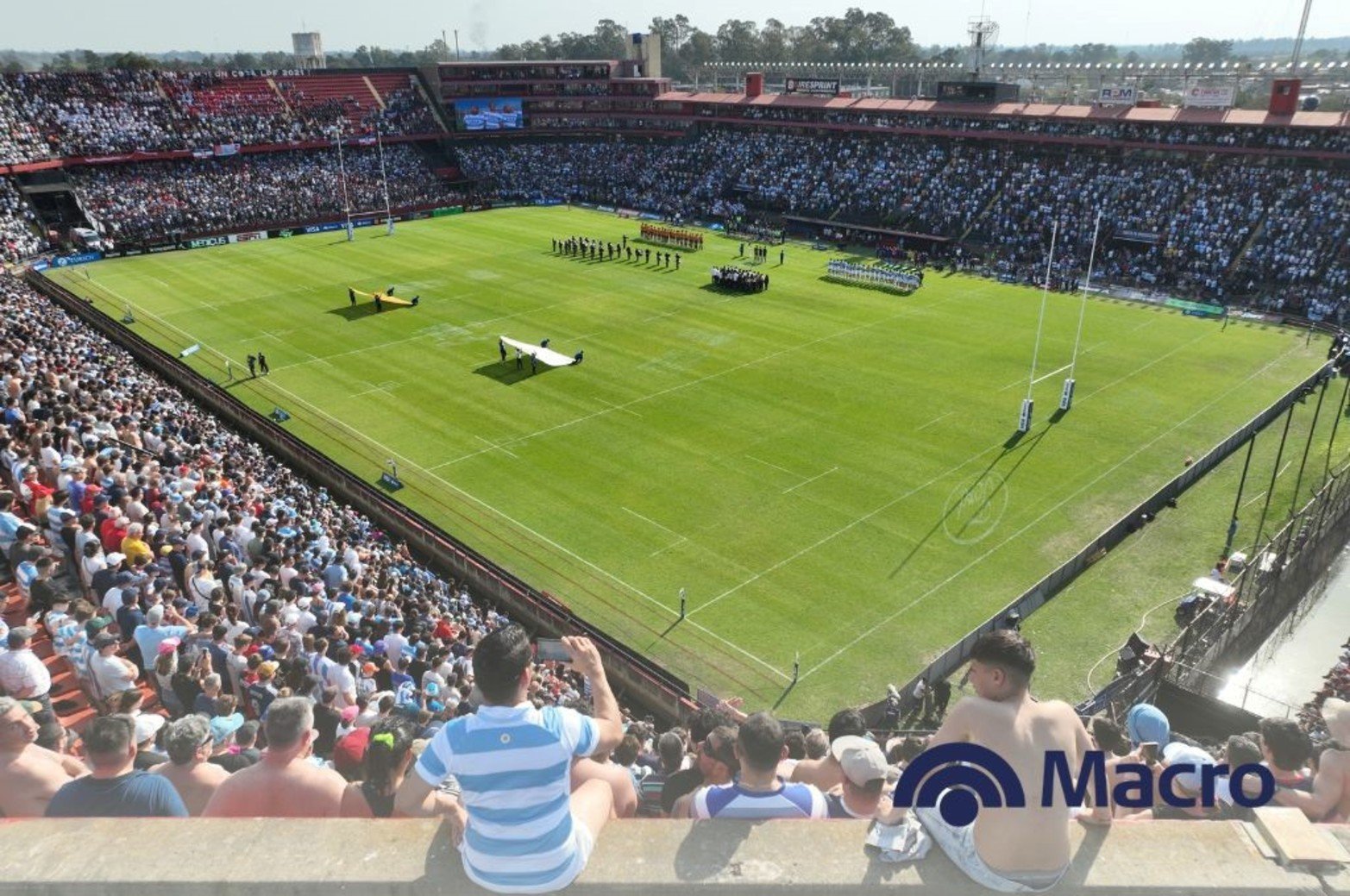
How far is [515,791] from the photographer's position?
435 cm

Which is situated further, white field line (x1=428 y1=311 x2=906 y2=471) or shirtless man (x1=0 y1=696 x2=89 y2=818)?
white field line (x1=428 y1=311 x2=906 y2=471)

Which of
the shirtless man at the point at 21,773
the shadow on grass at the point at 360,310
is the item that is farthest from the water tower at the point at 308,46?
the shirtless man at the point at 21,773

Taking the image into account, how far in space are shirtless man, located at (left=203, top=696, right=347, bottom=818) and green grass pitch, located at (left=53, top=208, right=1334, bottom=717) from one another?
1443 cm

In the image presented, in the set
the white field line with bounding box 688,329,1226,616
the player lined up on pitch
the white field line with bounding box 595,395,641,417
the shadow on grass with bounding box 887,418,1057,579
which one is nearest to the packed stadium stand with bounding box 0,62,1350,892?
the white field line with bounding box 688,329,1226,616

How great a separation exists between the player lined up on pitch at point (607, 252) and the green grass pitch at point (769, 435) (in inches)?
96.3

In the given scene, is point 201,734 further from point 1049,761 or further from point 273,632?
point 273,632

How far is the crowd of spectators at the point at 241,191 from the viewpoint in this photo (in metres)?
64.3

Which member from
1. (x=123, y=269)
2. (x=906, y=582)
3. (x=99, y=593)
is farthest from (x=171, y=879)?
(x=123, y=269)

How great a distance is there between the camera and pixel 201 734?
6160 mm

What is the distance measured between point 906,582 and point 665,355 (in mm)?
19618

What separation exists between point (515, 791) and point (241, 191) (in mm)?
76042

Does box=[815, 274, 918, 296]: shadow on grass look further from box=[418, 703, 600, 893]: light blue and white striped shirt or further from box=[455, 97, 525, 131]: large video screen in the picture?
box=[418, 703, 600, 893]: light blue and white striped shirt

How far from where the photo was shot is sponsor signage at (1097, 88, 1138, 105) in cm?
6038

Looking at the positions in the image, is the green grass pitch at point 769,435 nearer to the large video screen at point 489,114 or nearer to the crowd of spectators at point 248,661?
the crowd of spectators at point 248,661
